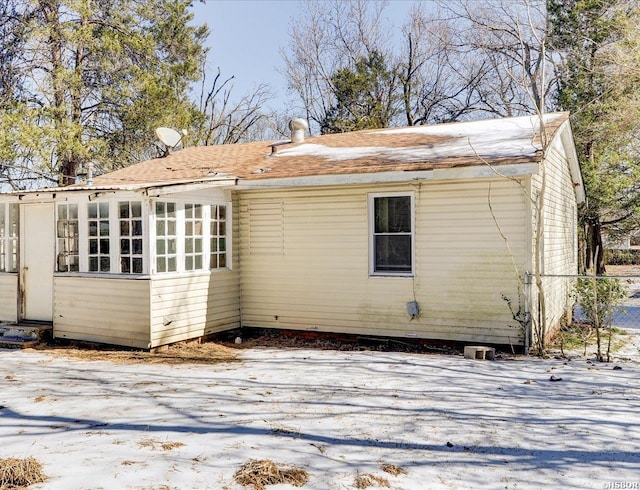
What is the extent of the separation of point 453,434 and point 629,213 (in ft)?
65.0

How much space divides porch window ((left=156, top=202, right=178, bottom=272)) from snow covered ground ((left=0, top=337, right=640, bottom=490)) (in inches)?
69.3

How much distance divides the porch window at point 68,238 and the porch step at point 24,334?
1.08 metres

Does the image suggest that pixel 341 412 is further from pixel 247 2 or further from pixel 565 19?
pixel 247 2

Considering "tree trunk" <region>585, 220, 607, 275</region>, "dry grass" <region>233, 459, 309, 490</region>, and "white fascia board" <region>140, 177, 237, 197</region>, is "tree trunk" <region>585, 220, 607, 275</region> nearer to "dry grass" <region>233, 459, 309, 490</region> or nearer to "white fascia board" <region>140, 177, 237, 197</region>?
"white fascia board" <region>140, 177, 237, 197</region>

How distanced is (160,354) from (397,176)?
4.60m

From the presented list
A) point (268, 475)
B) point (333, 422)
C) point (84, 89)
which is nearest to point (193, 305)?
point (333, 422)

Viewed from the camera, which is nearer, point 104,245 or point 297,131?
point 104,245

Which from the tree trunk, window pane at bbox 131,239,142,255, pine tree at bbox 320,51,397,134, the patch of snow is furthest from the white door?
the tree trunk

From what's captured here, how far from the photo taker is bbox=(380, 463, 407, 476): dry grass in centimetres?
398

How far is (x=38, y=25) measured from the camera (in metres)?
16.7

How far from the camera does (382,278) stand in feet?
30.2

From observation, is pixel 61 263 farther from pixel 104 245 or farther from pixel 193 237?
pixel 193 237

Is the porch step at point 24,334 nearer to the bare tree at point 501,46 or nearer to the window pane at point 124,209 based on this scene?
the window pane at point 124,209

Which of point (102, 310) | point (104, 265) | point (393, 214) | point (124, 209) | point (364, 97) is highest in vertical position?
point (364, 97)
